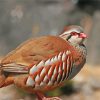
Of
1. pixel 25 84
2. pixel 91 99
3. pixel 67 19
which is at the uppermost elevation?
pixel 25 84

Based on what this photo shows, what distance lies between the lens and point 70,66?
5.54 metres

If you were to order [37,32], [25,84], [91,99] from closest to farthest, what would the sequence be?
[25,84], [91,99], [37,32]

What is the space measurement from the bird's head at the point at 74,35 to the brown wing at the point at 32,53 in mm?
130

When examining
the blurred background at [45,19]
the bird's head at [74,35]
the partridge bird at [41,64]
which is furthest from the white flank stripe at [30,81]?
the blurred background at [45,19]

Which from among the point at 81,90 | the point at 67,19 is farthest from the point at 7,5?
the point at 81,90

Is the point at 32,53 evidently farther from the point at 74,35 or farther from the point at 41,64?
the point at 74,35

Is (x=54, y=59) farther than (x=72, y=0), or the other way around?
(x=72, y=0)

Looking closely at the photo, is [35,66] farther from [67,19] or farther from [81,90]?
[67,19]

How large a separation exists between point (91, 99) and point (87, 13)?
395 cm

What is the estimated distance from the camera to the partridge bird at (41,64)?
5.33 metres

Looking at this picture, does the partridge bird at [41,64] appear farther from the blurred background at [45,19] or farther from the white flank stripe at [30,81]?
the blurred background at [45,19]

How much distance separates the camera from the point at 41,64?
17.6 ft

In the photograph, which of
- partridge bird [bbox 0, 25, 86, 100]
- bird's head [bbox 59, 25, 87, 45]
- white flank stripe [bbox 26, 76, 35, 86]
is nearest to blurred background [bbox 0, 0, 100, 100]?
bird's head [bbox 59, 25, 87, 45]

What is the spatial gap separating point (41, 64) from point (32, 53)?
0.45 ft
